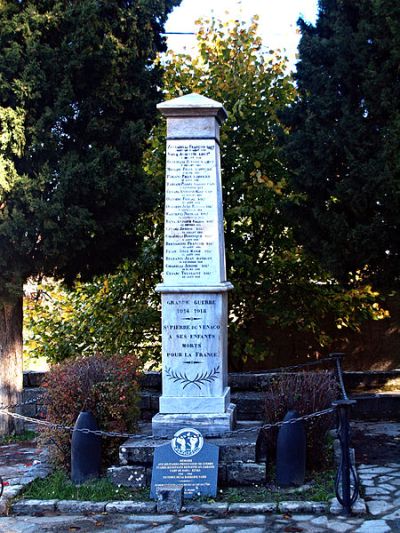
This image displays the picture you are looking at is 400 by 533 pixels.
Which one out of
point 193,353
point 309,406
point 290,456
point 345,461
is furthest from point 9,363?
point 345,461

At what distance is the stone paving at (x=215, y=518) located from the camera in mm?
5484

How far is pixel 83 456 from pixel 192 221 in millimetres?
2582

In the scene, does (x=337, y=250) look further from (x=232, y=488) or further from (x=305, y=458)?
(x=232, y=488)

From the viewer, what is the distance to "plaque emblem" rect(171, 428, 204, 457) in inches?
256

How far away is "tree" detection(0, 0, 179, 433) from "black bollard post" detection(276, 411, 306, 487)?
360cm

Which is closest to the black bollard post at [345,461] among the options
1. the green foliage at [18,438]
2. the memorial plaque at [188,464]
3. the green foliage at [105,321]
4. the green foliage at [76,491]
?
the memorial plaque at [188,464]

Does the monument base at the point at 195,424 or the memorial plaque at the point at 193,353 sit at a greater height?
the memorial plaque at the point at 193,353

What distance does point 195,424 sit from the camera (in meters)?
7.06

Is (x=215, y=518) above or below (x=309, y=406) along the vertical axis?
below

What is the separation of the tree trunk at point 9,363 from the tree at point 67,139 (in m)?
0.01

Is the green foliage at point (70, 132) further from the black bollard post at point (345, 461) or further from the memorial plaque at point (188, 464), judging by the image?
the black bollard post at point (345, 461)

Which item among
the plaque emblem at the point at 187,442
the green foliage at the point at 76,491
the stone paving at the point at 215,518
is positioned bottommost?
the stone paving at the point at 215,518

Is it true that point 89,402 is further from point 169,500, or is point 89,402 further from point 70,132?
point 70,132

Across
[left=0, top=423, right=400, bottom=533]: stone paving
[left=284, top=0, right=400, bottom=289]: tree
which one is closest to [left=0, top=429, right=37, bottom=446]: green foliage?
[left=0, top=423, right=400, bottom=533]: stone paving
